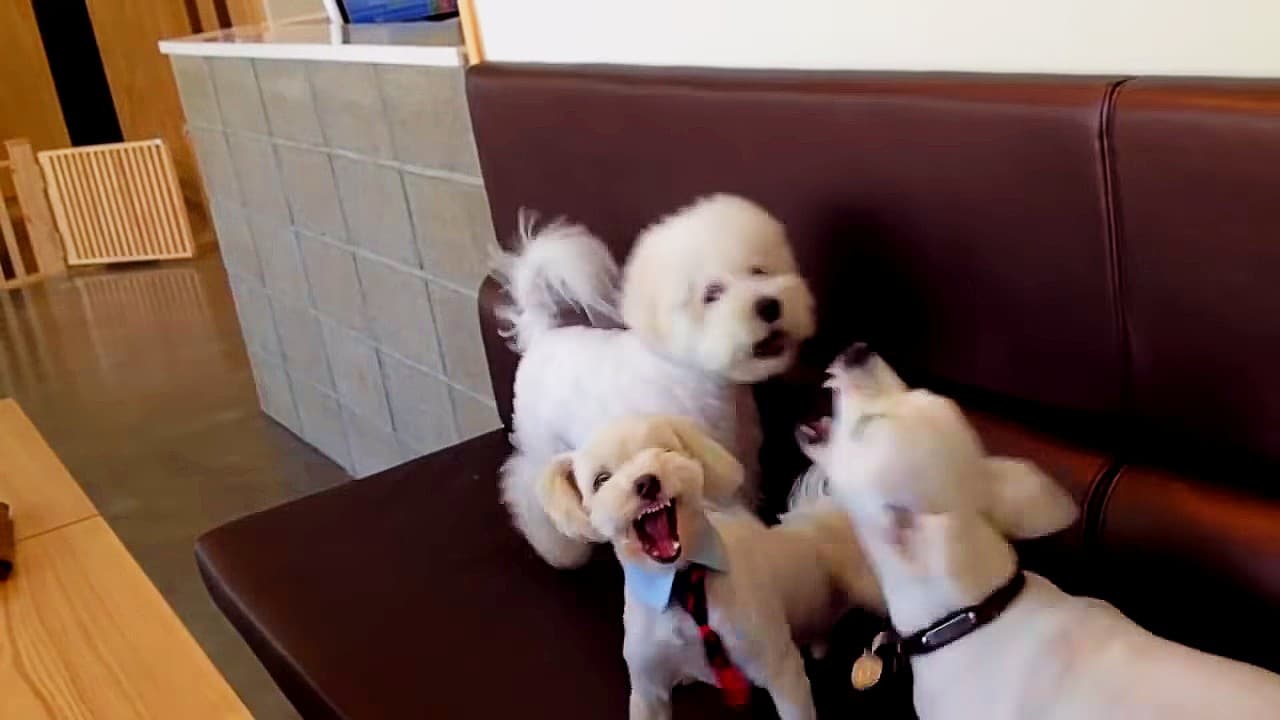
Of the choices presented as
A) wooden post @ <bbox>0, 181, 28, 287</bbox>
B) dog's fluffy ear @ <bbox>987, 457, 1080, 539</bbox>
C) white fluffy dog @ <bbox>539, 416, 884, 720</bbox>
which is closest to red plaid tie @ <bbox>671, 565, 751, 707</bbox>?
white fluffy dog @ <bbox>539, 416, 884, 720</bbox>

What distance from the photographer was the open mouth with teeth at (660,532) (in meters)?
1.04

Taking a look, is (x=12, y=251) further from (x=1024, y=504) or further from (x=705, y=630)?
(x=1024, y=504)

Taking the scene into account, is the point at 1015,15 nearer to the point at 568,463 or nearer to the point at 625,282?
the point at 625,282

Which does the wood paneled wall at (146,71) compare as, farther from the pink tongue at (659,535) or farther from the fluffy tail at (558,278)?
the pink tongue at (659,535)

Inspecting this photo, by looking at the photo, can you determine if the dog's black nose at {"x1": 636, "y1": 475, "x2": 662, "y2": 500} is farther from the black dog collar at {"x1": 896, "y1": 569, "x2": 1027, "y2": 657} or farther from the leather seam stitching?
the leather seam stitching

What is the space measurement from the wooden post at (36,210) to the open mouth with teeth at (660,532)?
15.7 feet

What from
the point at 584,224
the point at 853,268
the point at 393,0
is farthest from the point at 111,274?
the point at 853,268

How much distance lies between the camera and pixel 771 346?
1176mm

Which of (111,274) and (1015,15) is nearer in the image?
(1015,15)

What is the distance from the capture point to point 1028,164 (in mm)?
1032

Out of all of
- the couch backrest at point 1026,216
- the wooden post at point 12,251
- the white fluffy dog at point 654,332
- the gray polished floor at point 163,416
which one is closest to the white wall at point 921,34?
the couch backrest at point 1026,216

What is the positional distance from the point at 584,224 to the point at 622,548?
1.95 feet

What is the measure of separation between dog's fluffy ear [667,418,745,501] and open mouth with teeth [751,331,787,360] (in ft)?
0.41

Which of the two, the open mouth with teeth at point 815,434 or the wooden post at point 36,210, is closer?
the open mouth with teeth at point 815,434
